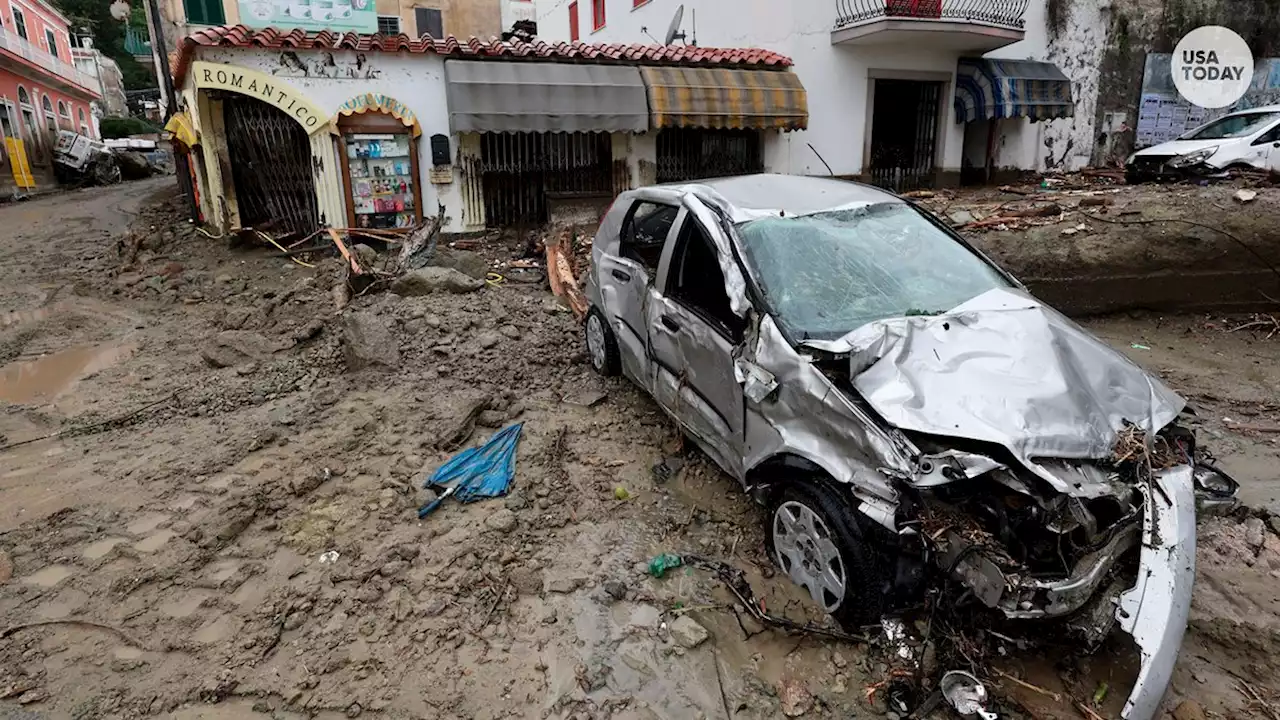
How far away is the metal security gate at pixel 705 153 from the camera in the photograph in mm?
12672

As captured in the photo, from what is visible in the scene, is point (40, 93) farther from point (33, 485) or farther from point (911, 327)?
point (911, 327)

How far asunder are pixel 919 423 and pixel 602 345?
3.20 metres

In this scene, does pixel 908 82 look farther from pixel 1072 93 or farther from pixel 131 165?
pixel 131 165

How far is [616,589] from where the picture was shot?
3.25m

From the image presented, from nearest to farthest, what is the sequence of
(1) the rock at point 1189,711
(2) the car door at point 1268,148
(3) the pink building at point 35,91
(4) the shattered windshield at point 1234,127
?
(1) the rock at point 1189,711 < (2) the car door at point 1268,148 < (4) the shattered windshield at point 1234,127 < (3) the pink building at point 35,91

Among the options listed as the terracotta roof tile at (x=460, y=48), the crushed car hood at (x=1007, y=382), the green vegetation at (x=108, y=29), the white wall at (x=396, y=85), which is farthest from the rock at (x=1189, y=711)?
the green vegetation at (x=108, y=29)

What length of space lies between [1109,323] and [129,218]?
1798 centimetres

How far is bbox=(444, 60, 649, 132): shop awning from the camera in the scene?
1050 centimetres

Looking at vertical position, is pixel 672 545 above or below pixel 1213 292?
below

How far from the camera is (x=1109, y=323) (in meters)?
6.77

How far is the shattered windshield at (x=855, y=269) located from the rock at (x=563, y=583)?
1.57m

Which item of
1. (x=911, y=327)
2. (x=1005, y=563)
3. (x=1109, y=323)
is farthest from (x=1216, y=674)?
(x=1109, y=323)

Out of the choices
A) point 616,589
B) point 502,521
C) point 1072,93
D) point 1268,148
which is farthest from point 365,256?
point 1072,93

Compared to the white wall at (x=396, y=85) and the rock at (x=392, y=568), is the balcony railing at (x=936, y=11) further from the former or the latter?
the rock at (x=392, y=568)
